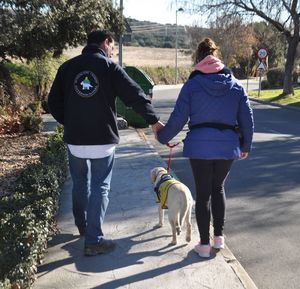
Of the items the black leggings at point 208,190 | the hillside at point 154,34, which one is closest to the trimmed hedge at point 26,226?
the black leggings at point 208,190

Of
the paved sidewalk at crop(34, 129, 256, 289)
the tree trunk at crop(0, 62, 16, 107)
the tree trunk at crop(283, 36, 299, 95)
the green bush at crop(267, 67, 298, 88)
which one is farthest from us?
the green bush at crop(267, 67, 298, 88)

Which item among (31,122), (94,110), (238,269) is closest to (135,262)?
(238,269)

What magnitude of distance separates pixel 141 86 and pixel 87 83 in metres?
10.4

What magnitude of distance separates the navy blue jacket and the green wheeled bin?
10.0 m

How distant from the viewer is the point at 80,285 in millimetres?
4070

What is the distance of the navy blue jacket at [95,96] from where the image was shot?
4426mm

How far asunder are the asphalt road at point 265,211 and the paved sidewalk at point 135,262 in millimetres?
393

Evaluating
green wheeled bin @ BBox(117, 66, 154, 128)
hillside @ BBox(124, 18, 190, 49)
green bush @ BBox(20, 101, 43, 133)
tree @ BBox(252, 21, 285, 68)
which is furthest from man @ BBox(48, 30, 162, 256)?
hillside @ BBox(124, 18, 190, 49)

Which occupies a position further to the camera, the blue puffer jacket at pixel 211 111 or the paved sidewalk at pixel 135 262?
the blue puffer jacket at pixel 211 111

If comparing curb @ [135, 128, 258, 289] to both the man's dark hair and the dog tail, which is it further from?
the man's dark hair

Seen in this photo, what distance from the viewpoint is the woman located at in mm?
4375

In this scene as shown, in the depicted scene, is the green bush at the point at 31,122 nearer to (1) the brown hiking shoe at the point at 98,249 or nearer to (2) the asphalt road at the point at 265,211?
(2) the asphalt road at the point at 265,211

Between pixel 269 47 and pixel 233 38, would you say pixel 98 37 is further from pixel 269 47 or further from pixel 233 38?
pixel 269 47

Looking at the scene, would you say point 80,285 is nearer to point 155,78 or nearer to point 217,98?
A: point 217,98
